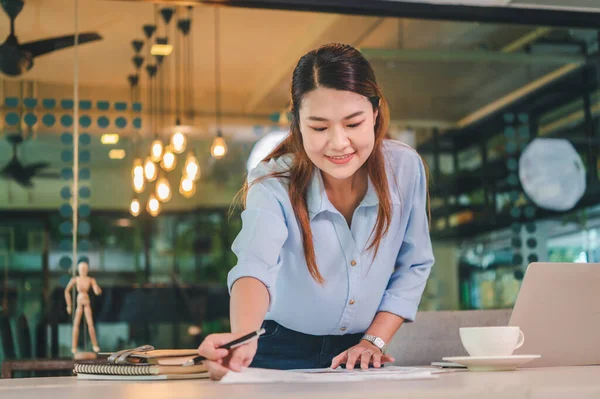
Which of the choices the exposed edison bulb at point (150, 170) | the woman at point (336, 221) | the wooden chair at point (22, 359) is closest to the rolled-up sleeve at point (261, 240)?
the woman at point (336, 221)

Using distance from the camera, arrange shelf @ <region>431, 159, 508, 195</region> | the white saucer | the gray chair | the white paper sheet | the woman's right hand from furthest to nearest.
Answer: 1. shelf @ <region>431, 159, 508, 195</region>
2. the gray chair
3. the white saucer
4. the woman's right hand
5. the white paper sheet

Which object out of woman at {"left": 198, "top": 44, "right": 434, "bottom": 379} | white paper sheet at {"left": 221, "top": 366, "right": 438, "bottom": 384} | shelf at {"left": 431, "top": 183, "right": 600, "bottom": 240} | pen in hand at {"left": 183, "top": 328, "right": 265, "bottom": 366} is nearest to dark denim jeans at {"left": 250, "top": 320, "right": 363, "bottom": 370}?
woman at {"left": 198, "top": 44, "right": 434, "bottom": 379}

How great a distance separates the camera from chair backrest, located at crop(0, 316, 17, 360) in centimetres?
415

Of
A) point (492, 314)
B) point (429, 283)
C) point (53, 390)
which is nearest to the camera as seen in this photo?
point (53, 390)

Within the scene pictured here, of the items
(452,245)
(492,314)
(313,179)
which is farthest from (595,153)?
(313,179)

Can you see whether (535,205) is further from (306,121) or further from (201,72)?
(306,121)

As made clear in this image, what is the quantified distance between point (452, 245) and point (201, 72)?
1.71 m

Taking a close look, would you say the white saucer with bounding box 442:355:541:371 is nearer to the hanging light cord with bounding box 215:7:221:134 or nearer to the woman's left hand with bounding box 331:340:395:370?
the woman's left hand with bounding box 331:340:395:370

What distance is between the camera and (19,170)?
4184 mm

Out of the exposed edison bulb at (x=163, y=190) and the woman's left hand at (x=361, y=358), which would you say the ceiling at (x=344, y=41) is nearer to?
the exposed edison bulb at (x=163, y=190)

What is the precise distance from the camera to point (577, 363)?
1588 mm

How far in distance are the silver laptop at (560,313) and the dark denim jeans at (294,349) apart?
42 centimetres

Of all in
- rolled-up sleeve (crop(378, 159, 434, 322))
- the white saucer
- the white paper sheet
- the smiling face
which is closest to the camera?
the white paper sheet

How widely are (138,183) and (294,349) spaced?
2817 millimetres
